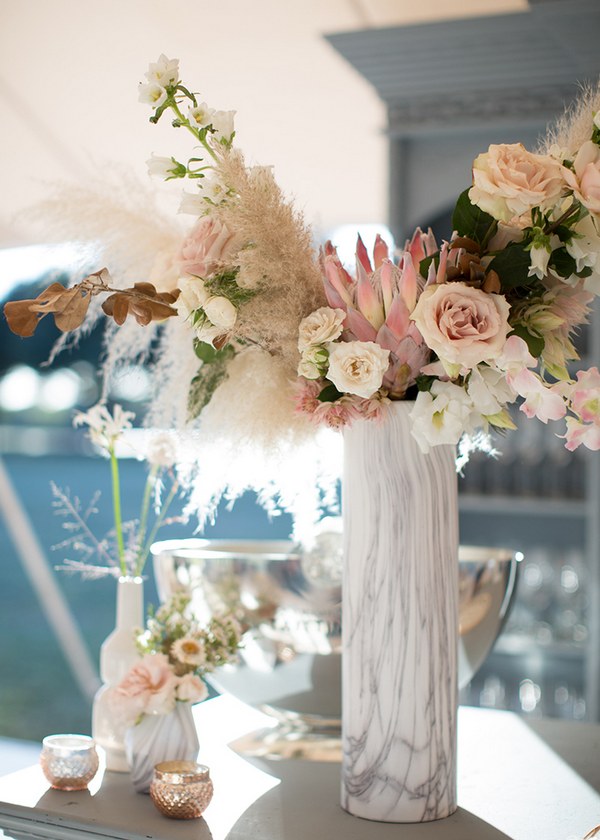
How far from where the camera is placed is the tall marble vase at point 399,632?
102 cm

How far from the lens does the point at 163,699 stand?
1065 millimetres

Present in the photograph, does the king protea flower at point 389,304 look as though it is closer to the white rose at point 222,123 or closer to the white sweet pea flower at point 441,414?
the white sweet pea flower at point 441,414

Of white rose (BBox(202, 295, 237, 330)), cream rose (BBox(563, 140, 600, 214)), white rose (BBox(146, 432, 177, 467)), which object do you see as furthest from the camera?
white rose (BBox(146, 432, 177, 467))

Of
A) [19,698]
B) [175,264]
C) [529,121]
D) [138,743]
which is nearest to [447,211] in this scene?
[529,121]

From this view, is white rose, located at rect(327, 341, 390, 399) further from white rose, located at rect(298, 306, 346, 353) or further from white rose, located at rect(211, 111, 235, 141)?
white rose, located at rect(211, 111, 235, 141)

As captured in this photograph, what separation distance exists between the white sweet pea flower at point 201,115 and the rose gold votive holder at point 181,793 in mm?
643

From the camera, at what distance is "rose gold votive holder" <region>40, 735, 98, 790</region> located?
1086 mm

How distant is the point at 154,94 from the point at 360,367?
347mm

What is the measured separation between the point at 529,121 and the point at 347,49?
Answer: 0.56 meters

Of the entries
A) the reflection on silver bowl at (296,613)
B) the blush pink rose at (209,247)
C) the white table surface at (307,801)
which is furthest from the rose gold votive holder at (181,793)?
the blush pink rose at (209,247)

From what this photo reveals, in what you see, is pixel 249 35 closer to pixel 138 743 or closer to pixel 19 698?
pixel 138 743

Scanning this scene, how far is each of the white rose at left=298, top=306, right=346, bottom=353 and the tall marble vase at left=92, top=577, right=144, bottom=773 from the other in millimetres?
428

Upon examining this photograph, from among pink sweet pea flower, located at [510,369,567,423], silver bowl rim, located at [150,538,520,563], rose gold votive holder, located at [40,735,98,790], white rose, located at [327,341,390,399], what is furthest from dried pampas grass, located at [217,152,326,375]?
rose gold votive holder, located at [40,735,98,790]

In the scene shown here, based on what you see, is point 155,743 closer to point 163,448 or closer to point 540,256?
point 163,448
